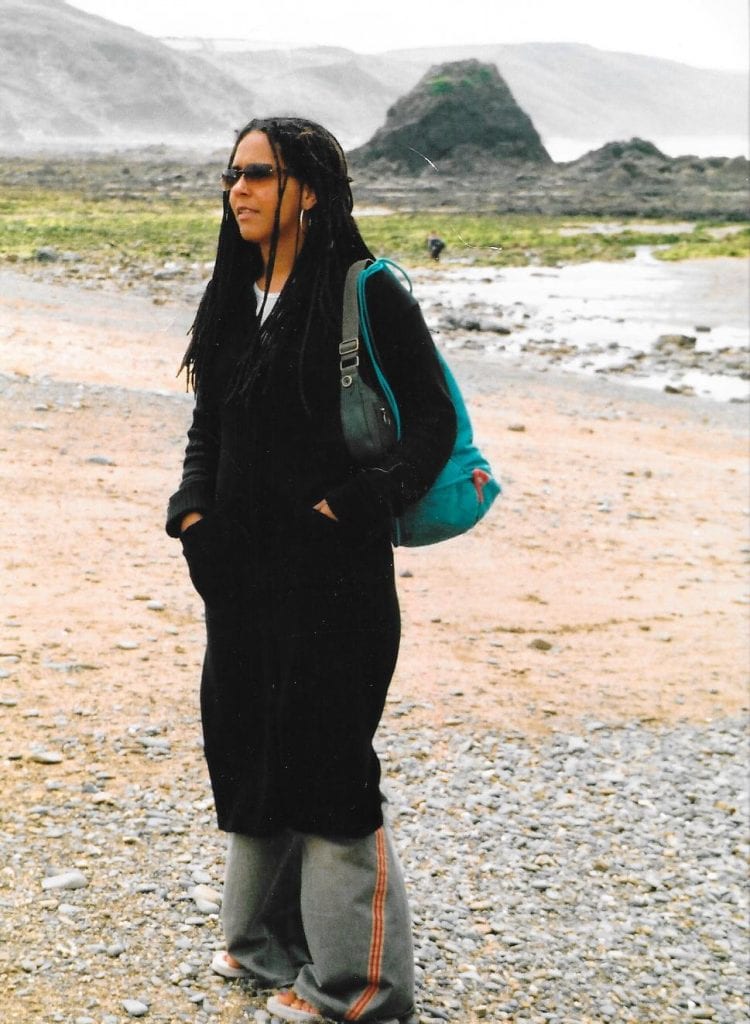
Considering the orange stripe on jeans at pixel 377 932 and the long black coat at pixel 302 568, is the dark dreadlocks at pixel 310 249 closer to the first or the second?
the long black coat at pixel 302 568

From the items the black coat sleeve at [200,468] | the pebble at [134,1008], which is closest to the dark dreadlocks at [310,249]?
the black coat sleeve at [200,468]

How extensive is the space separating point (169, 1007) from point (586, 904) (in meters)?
1.60

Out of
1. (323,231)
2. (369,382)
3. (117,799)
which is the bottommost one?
(117,799)

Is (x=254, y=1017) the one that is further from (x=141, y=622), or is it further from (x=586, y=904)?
(x=141, y=622)

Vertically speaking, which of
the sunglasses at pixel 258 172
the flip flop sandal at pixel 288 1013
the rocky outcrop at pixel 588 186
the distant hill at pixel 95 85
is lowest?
the flip flop sandal at pixel 288 1013

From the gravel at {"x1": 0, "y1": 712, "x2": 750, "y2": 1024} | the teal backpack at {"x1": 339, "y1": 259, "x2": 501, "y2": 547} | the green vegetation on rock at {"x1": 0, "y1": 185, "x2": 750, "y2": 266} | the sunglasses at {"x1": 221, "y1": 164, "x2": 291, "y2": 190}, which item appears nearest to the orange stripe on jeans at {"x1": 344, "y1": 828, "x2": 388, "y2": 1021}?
the gravel at {"x1": 0, "y1": 712, "x2": 750, "y2": 1024}

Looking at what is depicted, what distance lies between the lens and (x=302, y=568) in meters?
2.66

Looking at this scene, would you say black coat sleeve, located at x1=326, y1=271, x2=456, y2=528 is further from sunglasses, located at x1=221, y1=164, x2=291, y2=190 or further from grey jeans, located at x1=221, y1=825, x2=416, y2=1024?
grey jeans, located at x1=221, y1=825, x2=416, y2=1024

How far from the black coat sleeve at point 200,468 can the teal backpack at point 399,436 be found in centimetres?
34

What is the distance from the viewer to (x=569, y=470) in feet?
36.5

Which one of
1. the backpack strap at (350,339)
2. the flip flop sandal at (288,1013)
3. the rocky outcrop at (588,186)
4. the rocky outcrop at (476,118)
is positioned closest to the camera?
the backpack strap at (350,339)

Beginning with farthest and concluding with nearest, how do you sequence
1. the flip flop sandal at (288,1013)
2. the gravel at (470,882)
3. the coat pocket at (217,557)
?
the gravel at (470,882) → the flip flop sandal at (288,1013) → the coat pocket at (217,557)

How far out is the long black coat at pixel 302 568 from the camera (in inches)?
102

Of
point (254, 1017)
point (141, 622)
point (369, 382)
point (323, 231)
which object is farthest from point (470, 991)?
point (141, 622)
